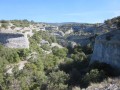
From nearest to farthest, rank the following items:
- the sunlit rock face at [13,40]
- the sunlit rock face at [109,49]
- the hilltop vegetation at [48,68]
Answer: the hilltop vegetation at [48,68]
the sunlit rock face at [109,49]
the sunlit rock face at [13,40]

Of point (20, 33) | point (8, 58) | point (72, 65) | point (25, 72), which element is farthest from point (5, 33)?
point (72, 65)

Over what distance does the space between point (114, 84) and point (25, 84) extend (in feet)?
73.2

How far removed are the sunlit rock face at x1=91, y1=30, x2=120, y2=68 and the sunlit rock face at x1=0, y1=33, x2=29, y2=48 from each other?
30.5 meters

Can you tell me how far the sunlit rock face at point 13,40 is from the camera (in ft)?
210

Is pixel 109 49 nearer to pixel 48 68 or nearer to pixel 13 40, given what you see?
pixel 48 68

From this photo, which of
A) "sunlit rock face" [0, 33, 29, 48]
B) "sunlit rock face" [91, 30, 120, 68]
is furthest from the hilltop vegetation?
"sunlit rock face" [0, 33, 29, 48]

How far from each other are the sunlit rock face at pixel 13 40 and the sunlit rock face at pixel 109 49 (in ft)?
100

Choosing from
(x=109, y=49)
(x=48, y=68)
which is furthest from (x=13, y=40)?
(x=109, y=49)

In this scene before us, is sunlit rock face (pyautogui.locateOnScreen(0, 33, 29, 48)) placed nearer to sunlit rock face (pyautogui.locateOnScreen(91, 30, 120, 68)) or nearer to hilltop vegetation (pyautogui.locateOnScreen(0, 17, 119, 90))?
hilltop vegetation (pyautogui.locateOnScreen(0, 17, 119, 90))

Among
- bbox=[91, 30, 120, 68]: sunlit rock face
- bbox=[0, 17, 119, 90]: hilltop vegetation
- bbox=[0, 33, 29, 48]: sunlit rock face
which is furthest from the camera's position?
bbox=[0, 33, 29, 48]: sunlit rock face

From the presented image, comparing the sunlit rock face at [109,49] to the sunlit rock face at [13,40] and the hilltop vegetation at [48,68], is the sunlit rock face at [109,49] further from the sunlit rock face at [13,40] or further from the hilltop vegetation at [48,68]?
the sunlit rock face at [13,40]

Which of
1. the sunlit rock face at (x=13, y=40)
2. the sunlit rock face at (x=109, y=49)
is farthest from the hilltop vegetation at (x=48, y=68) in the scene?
the sunlit rock face at (x=13, y=40)

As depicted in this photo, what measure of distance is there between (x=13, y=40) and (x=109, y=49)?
35811 mm

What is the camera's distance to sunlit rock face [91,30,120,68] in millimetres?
29672
